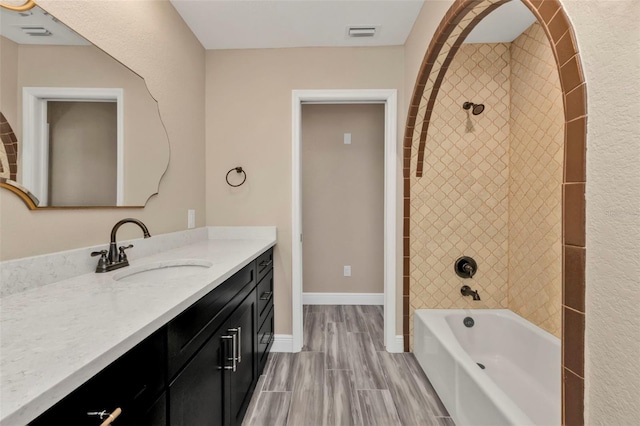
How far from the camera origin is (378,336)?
8.75ft

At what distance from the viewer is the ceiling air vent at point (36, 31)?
1020mm

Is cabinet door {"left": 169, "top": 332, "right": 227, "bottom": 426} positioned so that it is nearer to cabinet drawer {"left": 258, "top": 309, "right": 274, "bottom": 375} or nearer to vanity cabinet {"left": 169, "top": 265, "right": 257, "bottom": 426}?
vanity cabinet {"left": 169, "top": 265, "right": 257, "bottom": 426}

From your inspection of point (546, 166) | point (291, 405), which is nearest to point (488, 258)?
point (546, 166)

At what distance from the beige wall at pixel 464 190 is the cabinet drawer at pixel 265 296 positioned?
1189 millimetres

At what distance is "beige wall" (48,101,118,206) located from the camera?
1.13 metres

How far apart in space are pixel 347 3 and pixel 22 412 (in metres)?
2.38

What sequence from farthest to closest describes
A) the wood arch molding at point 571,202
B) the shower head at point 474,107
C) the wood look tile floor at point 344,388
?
the shower head at point 474,107
the wood look tile floor at point 344,388
the wood arch molding at point 571,202

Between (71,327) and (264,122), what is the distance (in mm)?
2074

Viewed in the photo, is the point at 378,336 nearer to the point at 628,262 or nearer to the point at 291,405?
the point at 291,405

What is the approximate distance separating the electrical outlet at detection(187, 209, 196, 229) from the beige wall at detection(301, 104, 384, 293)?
60.9 inches

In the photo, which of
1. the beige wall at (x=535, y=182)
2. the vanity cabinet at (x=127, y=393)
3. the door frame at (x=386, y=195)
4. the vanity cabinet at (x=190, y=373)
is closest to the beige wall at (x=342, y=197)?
the door frame at (x=386, y=195)

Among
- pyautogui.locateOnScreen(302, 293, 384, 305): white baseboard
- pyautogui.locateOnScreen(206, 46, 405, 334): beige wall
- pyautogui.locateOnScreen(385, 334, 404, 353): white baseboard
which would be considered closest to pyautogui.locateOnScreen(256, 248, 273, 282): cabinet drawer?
pyautogui.locateOnScreen(206, 46, 405, 334): beige wall

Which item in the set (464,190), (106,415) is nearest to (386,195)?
(464,190)

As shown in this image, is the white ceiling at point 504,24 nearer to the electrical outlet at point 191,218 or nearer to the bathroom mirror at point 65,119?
the bathroom mirror at point 65,119
